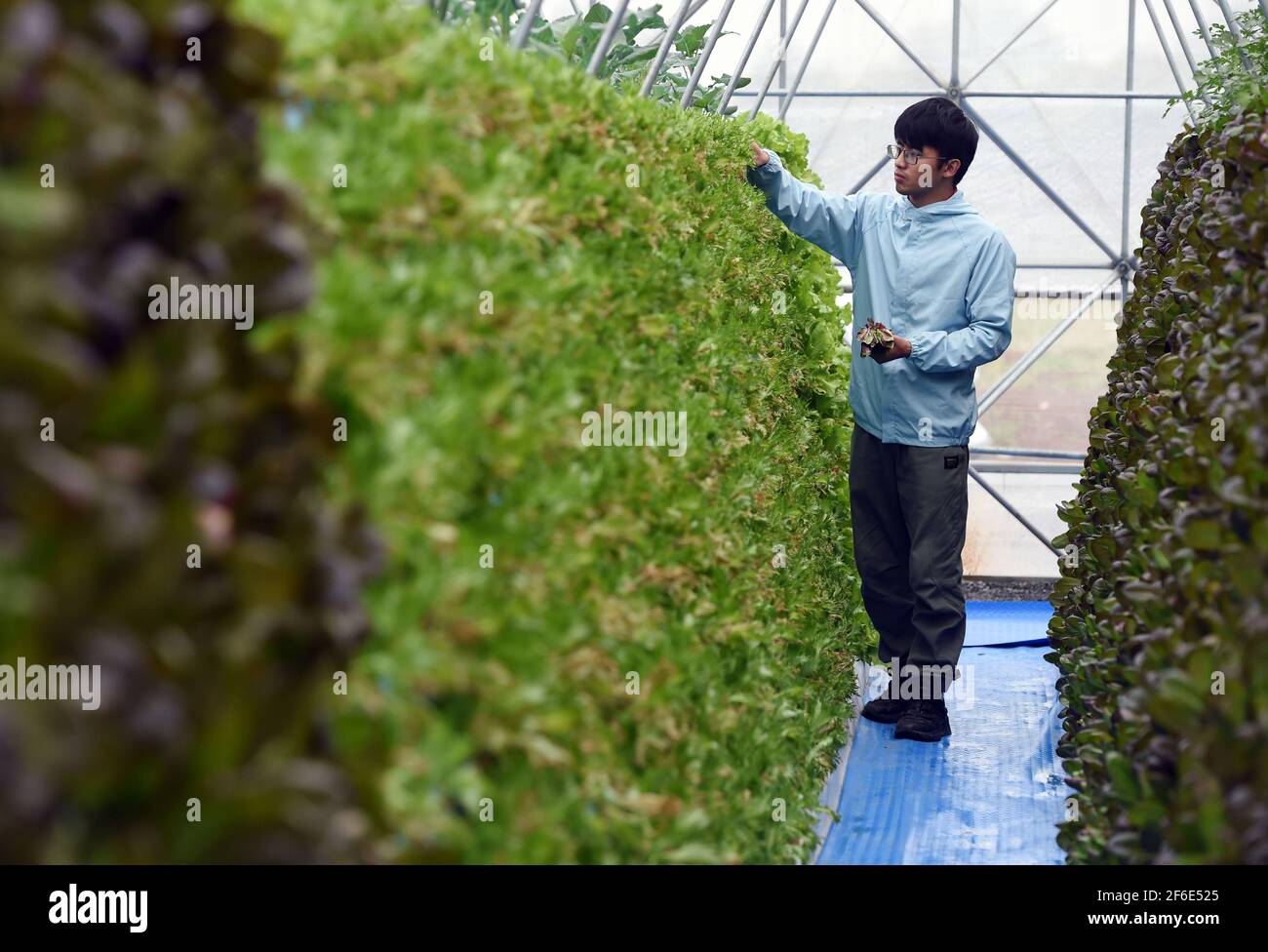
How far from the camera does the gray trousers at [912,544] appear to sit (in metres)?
5.35

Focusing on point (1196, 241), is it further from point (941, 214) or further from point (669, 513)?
point (669, 513)

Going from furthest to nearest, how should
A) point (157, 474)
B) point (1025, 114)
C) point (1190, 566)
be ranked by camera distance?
point (1025, 114) → point (1190, 566) → point (157, 474)

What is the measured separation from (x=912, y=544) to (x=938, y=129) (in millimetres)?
1628

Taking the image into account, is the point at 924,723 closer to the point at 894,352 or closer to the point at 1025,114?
the point at 894,352

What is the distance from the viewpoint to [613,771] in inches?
92.6

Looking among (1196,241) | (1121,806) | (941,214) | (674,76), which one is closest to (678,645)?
(1121,806)

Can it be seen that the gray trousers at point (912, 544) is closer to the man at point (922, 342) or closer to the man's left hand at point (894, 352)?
the man at point (922, 342)

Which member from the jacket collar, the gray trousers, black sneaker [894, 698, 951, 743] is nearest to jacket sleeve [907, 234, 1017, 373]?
the jacket collar

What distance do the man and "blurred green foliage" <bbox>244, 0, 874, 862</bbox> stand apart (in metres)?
1.61

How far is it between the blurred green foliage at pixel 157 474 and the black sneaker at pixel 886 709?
461cm

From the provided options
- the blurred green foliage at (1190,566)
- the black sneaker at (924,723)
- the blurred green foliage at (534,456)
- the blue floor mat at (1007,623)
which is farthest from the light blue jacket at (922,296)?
the blue floor mat at (1007,623)

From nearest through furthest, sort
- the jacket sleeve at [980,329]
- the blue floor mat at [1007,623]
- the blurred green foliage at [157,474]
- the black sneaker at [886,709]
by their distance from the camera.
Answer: the blurred green foliage at [157,474], the jacket sleeve at [980,329], the black sneaker at [886,709], the blue floor mat at [1007,623]

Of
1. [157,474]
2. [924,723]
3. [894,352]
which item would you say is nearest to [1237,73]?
[894,352]

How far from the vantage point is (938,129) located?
5297 mm
